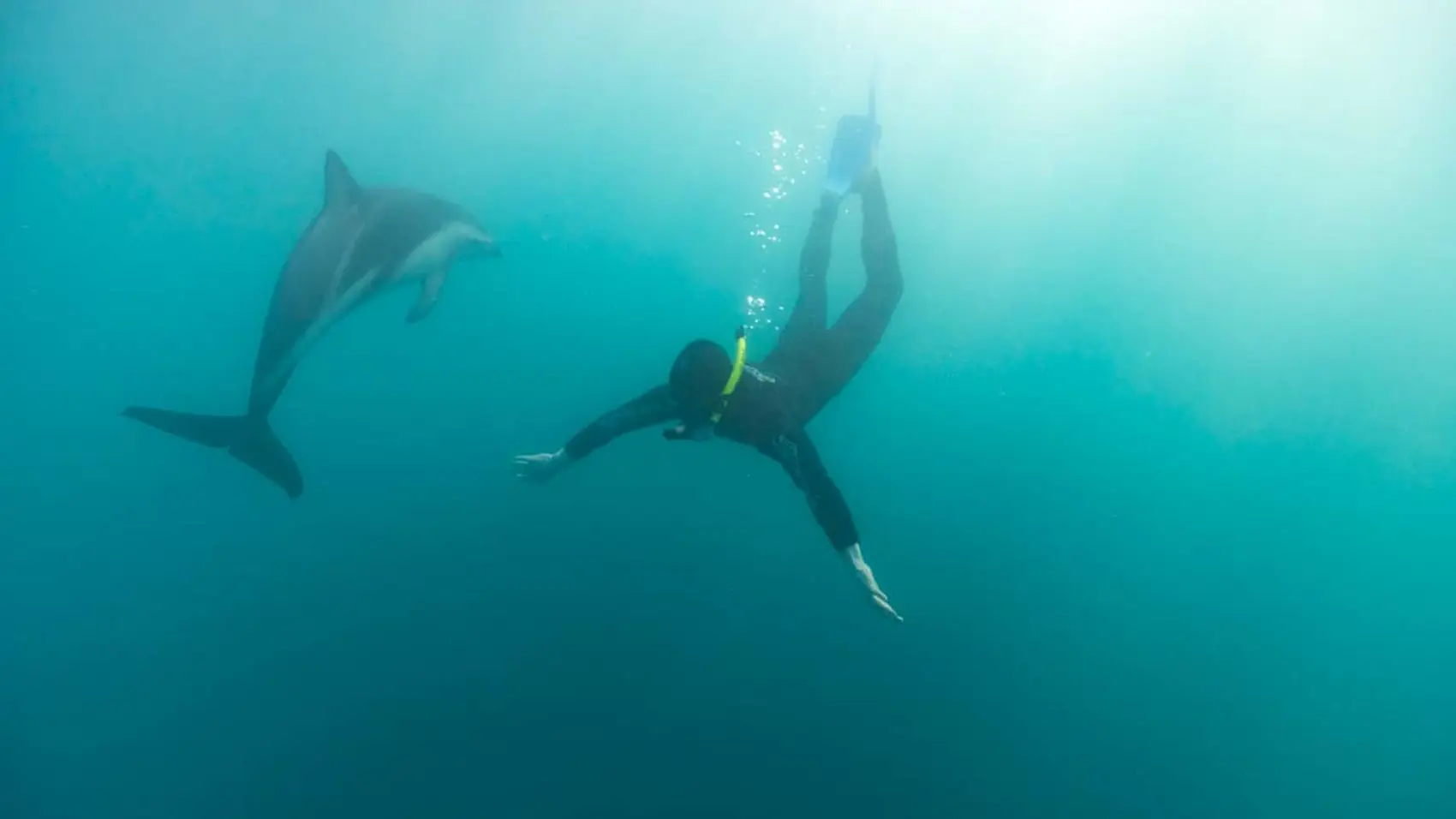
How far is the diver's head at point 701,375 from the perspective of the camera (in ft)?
12.3

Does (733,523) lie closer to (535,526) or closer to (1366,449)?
(535,526)

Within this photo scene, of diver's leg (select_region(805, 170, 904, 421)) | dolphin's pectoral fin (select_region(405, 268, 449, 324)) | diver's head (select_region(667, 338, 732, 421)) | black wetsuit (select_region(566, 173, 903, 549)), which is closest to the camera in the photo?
diver's head (select_region(667, 338, 732, 421))

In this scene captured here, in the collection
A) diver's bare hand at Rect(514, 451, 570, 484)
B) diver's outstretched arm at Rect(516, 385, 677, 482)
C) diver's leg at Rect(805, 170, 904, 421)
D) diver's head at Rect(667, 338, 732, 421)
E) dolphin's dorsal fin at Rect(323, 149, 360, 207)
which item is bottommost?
diver's bare hand at Rect(514, 451, 570, 484)

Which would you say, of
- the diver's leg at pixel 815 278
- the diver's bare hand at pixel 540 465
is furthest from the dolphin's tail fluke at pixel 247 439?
the diver's leg at pixel 815 278

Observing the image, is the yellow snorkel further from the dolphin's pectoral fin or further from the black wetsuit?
the dolphin's pectoral fin

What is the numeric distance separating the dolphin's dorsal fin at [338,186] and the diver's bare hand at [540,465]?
4.98 m

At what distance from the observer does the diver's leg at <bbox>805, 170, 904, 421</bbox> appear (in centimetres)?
565

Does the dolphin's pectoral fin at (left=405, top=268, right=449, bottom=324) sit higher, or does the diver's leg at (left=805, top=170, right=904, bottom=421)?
the diver's leg at (left=805, top=170, right=904, bottom=421)

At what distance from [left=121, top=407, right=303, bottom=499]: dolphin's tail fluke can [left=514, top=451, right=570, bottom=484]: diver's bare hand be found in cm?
434

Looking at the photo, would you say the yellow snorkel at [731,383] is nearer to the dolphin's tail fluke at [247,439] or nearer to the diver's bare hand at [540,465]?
the diver's bare hand at [540,465]

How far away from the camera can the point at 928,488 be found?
13.9 m

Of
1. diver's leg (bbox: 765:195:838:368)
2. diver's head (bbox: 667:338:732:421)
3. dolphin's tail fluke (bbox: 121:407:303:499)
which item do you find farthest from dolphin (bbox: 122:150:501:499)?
diver's head (bbox: 667:338:732:421)

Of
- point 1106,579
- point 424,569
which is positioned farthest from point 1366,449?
point 424,569

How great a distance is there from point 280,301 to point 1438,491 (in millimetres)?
43912
